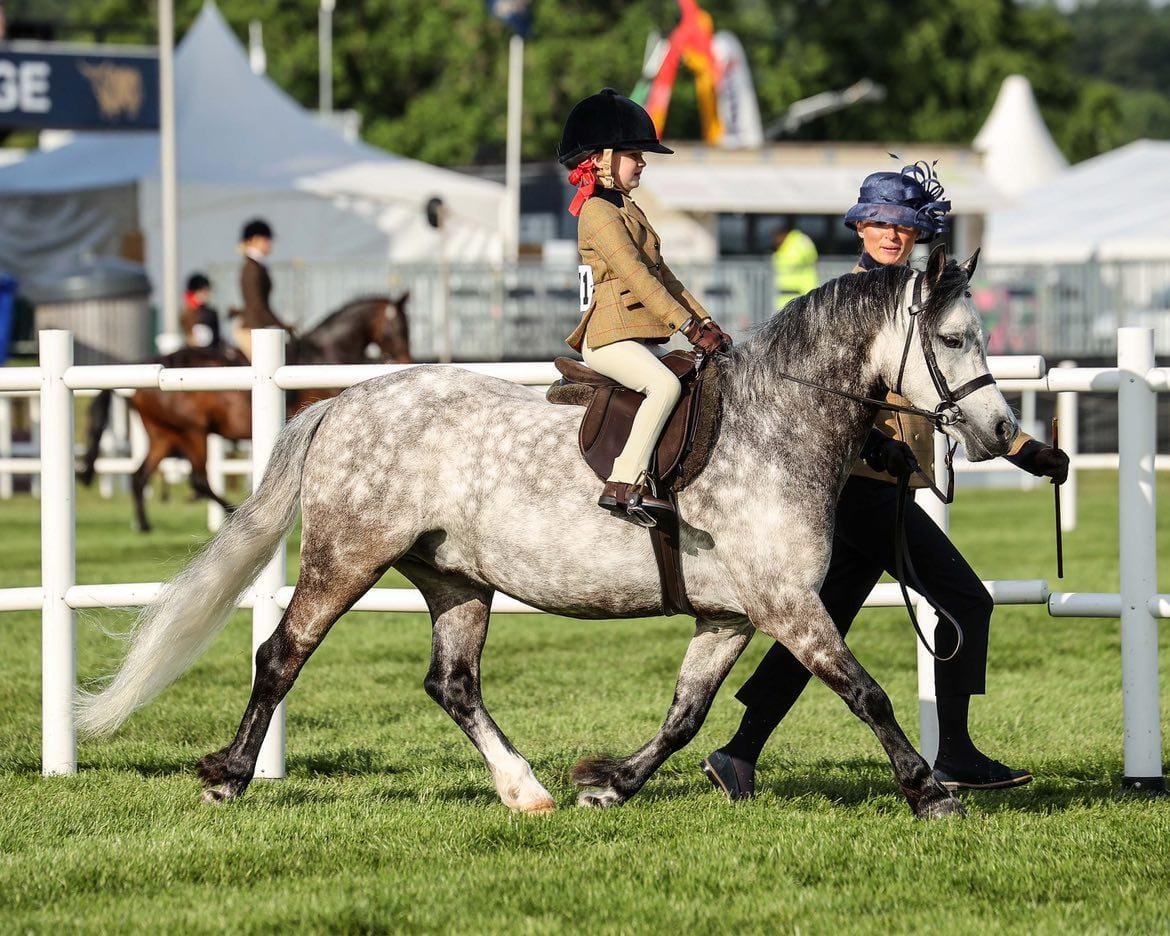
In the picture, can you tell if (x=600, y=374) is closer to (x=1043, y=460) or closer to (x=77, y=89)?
(x=1043, y=460)

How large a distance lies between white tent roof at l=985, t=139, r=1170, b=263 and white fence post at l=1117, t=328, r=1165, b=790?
28.9 meters

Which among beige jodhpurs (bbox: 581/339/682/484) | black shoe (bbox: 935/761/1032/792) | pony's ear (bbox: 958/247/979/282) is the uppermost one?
pony's ear (bbox: 958/247/979/282)

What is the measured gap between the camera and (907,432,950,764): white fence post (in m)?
6.61

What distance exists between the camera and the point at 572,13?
57.5 metres

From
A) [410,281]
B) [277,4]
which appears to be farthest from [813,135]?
[410,281]

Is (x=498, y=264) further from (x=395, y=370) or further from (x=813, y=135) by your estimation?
(x=813, y=135)

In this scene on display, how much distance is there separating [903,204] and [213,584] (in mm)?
2643

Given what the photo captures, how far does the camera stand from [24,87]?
98.4ft

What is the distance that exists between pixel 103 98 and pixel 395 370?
81.0 ft

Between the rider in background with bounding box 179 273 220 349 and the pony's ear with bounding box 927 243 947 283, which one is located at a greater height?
the pony's ear with bounding box 927 243 947 283

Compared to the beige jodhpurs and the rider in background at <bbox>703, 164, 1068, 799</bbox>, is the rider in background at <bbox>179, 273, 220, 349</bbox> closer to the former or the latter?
the rider in background at <bbox>703, 164, 1068, 799</bbox>

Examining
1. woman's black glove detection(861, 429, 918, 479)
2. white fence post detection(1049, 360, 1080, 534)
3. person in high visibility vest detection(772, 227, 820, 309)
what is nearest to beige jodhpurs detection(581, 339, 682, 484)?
woman's black glove detection(861, 429, 918, 479)

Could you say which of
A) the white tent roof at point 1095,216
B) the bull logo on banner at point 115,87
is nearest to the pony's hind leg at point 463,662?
the bull logo on banner at point 115,87

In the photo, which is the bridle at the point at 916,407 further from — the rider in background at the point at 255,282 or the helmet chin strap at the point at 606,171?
the rider in background at the point at 255,282
